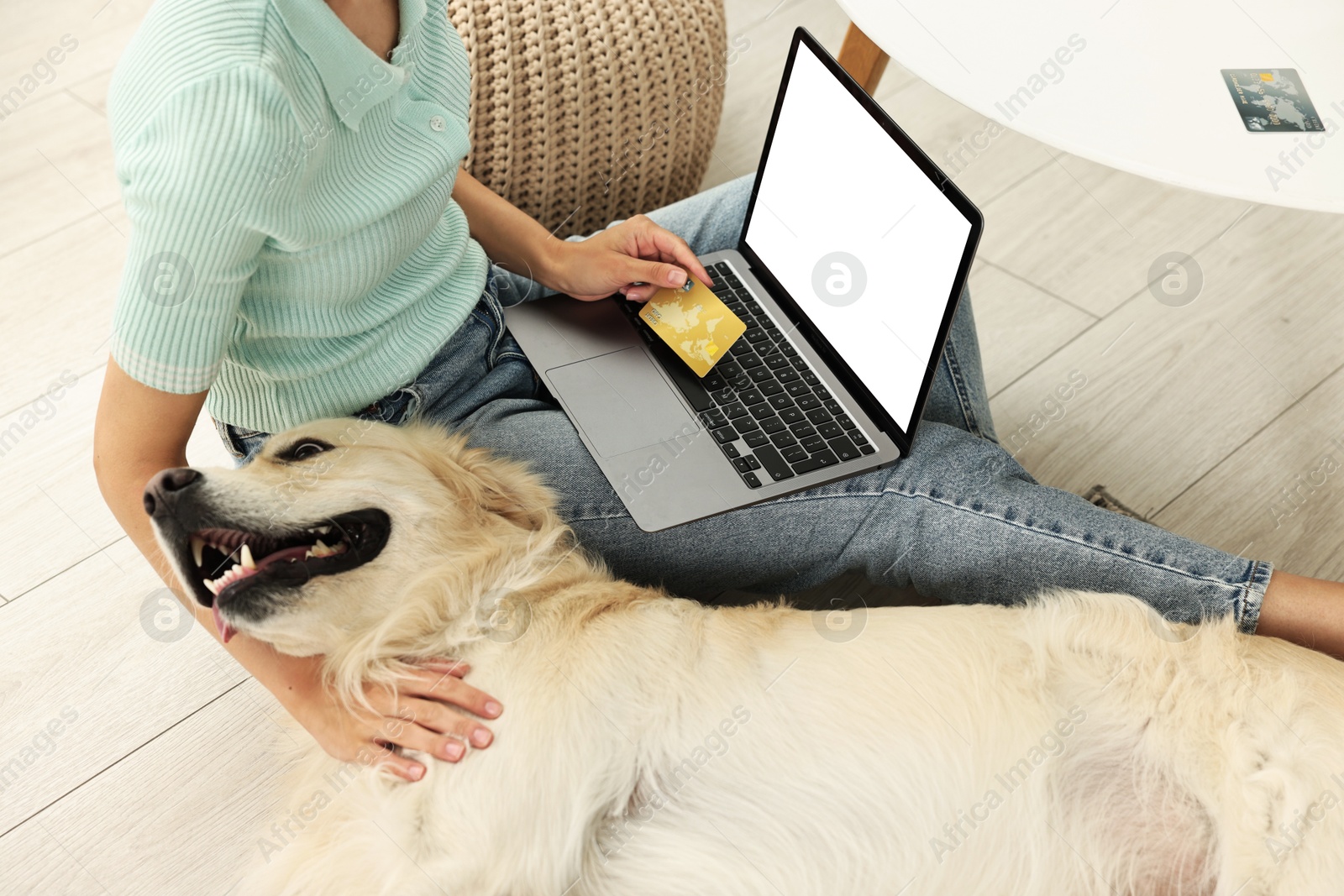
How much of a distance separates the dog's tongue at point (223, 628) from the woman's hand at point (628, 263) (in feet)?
2.16

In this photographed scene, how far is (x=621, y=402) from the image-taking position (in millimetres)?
1298

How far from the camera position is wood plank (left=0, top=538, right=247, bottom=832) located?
4.44 feet

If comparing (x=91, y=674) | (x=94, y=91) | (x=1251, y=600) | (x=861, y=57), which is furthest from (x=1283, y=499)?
(x=94, y=91)

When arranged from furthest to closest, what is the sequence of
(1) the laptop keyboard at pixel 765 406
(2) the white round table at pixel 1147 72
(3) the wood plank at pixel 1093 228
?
(3) the wood plank at pixel 1093 228, (1) the laptop keyboard at pixel 765 406, (2) the white round table at pixel 1147 72

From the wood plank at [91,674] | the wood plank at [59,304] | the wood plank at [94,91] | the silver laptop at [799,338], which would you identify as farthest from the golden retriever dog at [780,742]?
the wood plank at [94,91]

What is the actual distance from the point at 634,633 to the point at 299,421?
50cm

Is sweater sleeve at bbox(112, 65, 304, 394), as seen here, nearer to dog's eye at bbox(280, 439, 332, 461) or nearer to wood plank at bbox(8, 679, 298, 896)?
dog's eye at bbox(280, 439, 332, 461)

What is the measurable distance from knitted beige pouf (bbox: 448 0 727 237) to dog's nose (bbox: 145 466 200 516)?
0.95 meters

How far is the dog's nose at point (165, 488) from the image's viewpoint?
94cm

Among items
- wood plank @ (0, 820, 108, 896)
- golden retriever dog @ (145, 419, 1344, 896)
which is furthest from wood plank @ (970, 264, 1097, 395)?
wood plank @ (0, 820, 108, 896)

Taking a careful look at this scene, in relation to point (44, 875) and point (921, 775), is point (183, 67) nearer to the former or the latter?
point (921, 775)

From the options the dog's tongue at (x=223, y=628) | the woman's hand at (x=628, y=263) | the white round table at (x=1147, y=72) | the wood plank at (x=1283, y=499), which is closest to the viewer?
the dog's tongue at (x=223, y=628)

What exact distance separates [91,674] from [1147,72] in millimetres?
1667

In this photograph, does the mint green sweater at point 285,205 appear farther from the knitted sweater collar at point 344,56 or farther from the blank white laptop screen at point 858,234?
the blank white laptop screen at point 858,234
